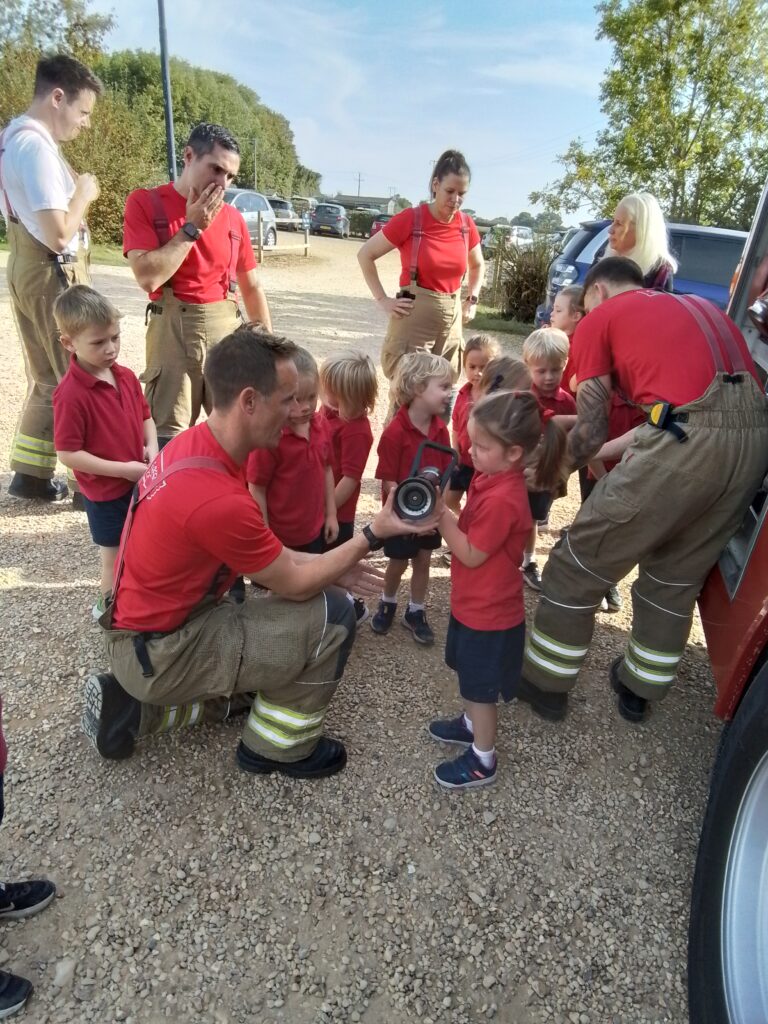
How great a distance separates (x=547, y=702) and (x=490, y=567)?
32.8 inches

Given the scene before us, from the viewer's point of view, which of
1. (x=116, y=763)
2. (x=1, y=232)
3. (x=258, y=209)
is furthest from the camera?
(x=258, y=209)

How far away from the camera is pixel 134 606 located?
224 cm

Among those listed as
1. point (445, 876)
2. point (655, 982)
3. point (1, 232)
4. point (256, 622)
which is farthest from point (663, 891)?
point (1, 232)

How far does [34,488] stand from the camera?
441cm

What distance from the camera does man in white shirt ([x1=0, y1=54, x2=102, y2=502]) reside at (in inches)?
147

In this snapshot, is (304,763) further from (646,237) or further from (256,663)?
(646,237)

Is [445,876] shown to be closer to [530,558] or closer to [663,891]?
[663,891]

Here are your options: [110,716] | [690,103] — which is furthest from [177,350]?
[690,103]

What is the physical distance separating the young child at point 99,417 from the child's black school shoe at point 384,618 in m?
1.28

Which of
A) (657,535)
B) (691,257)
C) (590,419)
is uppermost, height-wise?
(691,257)

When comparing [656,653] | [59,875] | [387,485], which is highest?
[387,485]

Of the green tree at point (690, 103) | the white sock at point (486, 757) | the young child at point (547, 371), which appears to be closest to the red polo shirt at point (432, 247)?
the young child at point (547, 371)

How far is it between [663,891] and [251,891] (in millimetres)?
1304

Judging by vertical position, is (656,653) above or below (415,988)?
above
